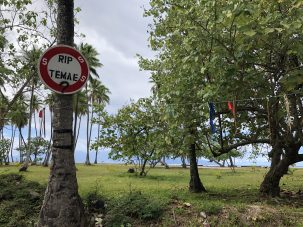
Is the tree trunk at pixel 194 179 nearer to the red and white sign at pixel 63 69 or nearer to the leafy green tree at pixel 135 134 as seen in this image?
the leafy green tree at pixel 135 134

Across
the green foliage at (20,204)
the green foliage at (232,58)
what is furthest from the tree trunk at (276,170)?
the green foliage at (20,204)

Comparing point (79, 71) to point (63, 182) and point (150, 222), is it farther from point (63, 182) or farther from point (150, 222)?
point (150, 222)

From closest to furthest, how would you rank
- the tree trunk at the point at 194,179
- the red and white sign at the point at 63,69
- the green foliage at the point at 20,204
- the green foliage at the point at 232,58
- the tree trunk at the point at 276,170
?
the red and white sign at the point at 63,69
the green foliage at the point at 232,58
the green foliage at the point at 20,204
the tree trunk at the point at 276,170
the tree trunk at the point at 194,179

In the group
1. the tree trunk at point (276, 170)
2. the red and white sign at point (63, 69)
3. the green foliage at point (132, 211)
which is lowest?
the green foliage at point (132, 211)

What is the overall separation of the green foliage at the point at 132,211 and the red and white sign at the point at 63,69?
3434 millimetres

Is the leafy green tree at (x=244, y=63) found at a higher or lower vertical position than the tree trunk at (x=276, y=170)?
higher

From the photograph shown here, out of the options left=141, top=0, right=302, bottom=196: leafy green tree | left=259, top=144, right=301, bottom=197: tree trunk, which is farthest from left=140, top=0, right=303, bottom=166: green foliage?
left=259, top=144, right=301, bottom=197: tree trunk

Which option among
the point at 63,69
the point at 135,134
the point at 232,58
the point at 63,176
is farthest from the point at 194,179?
the point at 63,69

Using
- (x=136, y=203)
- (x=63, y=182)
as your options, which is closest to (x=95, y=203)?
(x=136, y=203)

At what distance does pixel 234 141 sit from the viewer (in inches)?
503

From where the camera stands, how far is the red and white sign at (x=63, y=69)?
18.4ft

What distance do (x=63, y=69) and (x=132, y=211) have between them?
4.07 metres

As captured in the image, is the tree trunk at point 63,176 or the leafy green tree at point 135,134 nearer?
the tree trunk at point 63,176

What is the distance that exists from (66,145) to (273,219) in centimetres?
491
